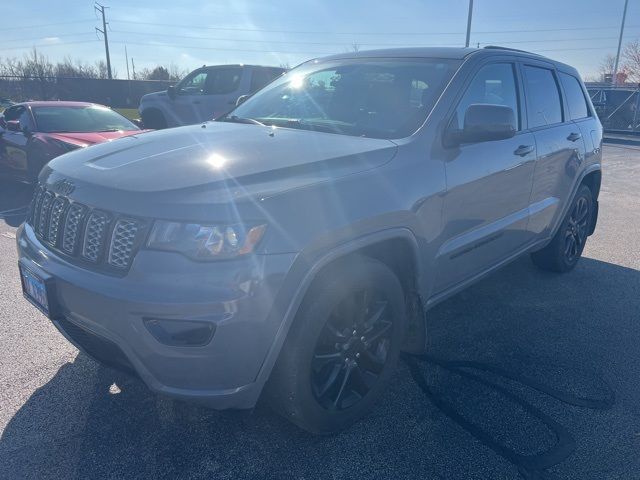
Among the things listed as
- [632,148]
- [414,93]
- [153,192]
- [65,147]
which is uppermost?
[414,93]

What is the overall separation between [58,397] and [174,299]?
1.40 m

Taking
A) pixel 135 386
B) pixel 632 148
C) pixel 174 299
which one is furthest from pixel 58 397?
pixel 632 148

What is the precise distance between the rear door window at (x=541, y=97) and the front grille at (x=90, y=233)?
124 inches

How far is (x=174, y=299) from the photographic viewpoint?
209cm

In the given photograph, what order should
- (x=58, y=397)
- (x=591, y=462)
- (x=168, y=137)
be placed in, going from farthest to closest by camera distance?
(x=168, y=137) → (x=58, y=397) → (x=591, y=462)

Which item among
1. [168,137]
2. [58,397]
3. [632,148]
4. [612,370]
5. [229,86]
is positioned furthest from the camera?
[632,148]

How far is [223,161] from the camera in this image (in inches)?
101

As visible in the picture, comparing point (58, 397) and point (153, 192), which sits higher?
point (153, 192)

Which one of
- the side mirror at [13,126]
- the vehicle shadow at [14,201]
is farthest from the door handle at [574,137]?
the side mirror at [13,126]

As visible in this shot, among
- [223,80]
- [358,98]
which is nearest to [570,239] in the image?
[358,98]

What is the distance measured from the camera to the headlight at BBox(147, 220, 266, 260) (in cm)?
213

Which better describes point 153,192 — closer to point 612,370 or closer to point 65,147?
point 612,370

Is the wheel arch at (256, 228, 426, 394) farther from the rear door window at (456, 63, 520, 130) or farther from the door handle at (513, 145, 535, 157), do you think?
the door handle at (513, 145, 535, 157)

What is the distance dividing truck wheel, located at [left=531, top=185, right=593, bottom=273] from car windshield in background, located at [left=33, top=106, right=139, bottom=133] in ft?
21.2
